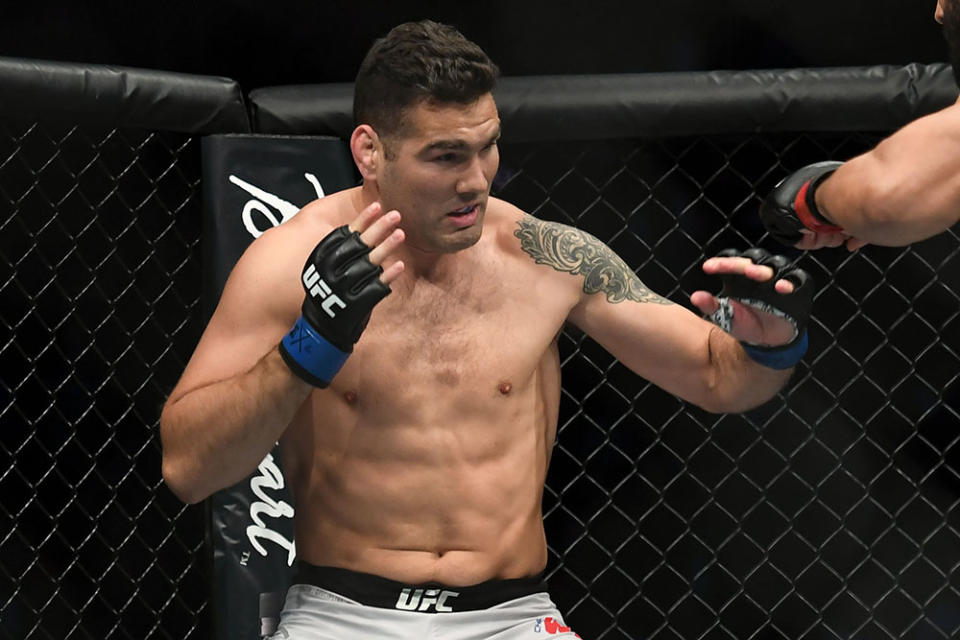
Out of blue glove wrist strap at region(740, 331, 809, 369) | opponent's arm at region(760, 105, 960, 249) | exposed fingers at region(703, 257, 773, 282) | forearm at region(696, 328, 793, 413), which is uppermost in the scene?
opponent's arm at region(760, 105, 960, 249)

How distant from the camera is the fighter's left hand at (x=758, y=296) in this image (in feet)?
5.74

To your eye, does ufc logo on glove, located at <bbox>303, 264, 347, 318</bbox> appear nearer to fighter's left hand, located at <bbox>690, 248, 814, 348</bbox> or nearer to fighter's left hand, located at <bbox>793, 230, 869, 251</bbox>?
fighter's left hand, located at <bbox>690, 248, 814, 348</bbox>

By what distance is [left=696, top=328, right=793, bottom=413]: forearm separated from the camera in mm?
1974

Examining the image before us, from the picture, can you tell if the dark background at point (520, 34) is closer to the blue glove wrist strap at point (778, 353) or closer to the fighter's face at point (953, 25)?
the blue glove wrist strap at point (778, 353)

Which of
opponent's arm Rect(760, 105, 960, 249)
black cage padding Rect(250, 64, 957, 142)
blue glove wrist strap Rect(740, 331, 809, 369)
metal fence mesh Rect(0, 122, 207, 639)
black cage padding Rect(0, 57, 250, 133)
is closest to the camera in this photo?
opponent's arm Rect(760, 105, 960, 249)

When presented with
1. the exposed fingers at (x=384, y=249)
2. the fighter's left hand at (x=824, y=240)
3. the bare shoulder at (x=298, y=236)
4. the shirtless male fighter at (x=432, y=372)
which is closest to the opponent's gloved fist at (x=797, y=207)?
the fighter's left hand at (x=824, y=240)

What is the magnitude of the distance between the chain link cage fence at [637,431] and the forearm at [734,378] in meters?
0.70

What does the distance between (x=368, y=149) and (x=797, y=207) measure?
→ 0.64 meters

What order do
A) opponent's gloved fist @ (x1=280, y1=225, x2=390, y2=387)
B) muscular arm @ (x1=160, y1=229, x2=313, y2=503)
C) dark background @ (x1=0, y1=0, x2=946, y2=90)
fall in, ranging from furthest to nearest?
dark background @ (x1=0, y1=0, x2=946, y2=90) < muscular arm @ (x1=160, y1=229, x2=313, y2=503) < opponent's gloved fist @ (x1=280, y1=225, x2=390, y2=387)

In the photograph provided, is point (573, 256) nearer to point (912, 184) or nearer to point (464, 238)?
point (464, 238)

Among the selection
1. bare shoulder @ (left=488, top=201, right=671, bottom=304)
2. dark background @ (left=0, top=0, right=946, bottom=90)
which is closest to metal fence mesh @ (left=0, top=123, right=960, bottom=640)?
dark background @ (left=0, top=0, right=946, bottom=90)

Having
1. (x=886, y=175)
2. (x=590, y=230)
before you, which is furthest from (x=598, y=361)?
(x=886, y=175)

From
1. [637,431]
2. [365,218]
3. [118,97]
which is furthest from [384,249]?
[637,431]

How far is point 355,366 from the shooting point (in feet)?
6.45
